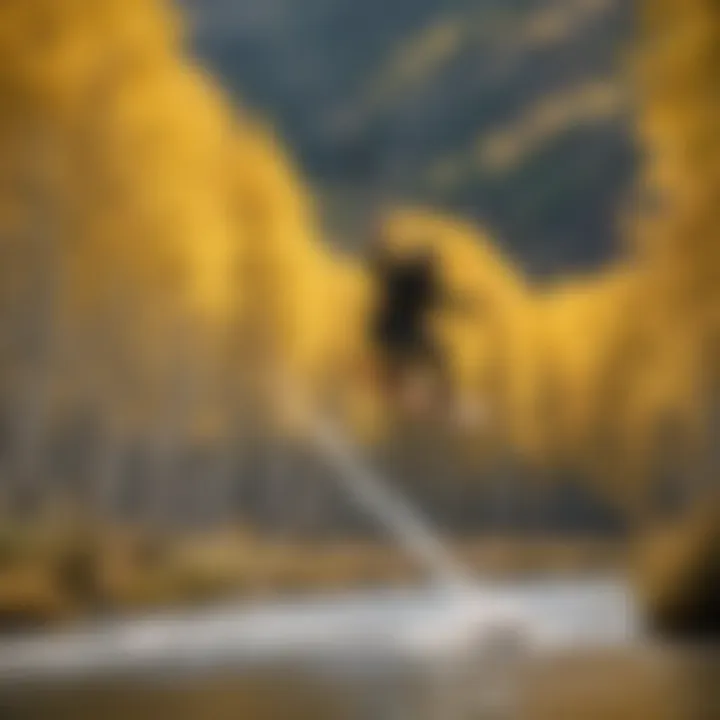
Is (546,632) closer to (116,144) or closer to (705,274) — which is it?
(705,274)

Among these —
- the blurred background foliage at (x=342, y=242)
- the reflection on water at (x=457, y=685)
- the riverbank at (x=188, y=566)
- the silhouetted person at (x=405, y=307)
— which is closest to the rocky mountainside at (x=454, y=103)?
the blurred background foliage at (x=342, y=242)

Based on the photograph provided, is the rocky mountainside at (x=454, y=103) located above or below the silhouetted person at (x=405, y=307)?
above

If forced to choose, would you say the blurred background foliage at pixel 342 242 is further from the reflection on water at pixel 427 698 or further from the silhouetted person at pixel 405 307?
the reflection on water at pixel 427 698

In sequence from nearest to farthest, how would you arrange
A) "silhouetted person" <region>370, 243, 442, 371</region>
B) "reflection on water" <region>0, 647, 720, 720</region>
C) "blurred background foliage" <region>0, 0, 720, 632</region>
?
"reflection on water" <region>0, 647, 720, 720</region> < "blurred background foliage" <region>0, 0, 720, 632</region> < "silhouetted person" <region>370, 243, 442, 371</region>

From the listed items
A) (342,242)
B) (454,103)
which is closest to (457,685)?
(342,242)

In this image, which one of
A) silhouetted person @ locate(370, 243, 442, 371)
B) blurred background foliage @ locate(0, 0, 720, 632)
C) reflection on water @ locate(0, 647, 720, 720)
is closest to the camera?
reflection on water @ locate(0, 647, 720, 720)

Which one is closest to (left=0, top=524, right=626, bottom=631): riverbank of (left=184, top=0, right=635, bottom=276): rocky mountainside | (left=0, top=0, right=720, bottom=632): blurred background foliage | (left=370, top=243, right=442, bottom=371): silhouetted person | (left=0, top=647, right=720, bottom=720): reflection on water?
(left=0, top=0, right=720, bottom=632): blurred background foliage

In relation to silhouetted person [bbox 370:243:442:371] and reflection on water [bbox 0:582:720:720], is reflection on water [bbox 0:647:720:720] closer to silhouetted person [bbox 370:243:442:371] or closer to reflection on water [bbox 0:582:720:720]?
reflection on water [bbox 0:582:720:720]

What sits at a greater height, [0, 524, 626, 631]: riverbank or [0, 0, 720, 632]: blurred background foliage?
[0, 0, 720, 632]: blurred background foliage

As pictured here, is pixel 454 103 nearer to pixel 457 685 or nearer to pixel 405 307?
pixel 405 307

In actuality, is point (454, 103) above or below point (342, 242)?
above

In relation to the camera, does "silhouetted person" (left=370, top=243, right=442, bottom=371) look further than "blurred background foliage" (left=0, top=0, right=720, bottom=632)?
Yes

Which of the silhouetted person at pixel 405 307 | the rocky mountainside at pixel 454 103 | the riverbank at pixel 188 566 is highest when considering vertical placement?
the rocky mountainside at pixel 454 103

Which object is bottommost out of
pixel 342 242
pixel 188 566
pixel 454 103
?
pixel 188 566
